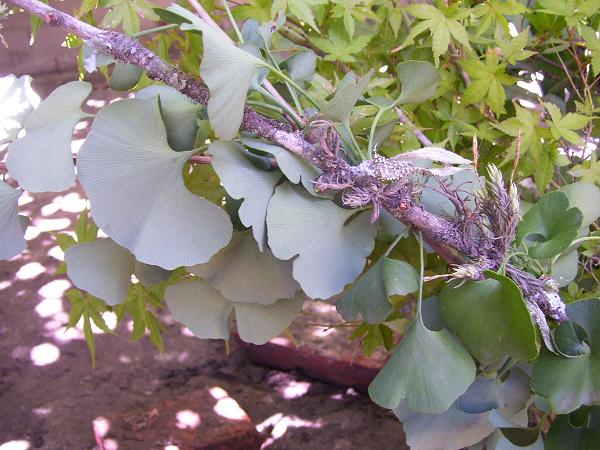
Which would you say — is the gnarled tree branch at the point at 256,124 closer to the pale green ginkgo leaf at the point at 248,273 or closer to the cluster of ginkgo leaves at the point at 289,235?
the cluster of ginkgo leaves at the point at 289,235

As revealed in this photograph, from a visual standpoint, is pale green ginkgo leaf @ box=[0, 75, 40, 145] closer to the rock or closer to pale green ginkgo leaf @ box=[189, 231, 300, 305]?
pale green ginkgo leaf @ box=[189, 231, 300, 305]

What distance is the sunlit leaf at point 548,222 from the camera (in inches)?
29.1

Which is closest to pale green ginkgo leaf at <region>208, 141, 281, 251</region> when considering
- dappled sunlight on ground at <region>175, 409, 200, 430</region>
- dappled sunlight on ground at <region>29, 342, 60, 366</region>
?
dappled sunlight on ground at <region>175, 409, 200, 430</region>

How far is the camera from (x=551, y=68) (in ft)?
4.38

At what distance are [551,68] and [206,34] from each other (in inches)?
36.1

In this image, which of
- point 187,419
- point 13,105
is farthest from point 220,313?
point 187,419

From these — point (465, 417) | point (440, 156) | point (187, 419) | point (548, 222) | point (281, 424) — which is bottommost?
point (281, 424)

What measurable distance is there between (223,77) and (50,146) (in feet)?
0.69

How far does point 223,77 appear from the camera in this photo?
2.06 ft

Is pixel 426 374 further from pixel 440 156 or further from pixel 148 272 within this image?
pixel 148 272

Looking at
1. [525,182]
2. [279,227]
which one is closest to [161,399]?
[525,182]

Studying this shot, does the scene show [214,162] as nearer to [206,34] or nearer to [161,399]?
[206,34]

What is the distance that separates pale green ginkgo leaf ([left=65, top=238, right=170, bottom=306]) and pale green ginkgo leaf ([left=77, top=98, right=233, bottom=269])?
109 mm

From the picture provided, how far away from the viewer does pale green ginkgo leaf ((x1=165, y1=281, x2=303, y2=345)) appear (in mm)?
792
